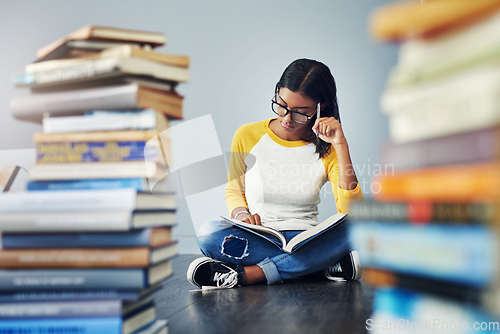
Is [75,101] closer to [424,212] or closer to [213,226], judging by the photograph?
[424,212]

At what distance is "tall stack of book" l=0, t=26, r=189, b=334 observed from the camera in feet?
3.00

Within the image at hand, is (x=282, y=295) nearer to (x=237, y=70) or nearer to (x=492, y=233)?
(x=492, y=233)

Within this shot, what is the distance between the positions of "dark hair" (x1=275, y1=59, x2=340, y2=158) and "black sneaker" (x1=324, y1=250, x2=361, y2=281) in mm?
491

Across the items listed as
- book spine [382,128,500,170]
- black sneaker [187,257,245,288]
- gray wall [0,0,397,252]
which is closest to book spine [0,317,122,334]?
book spine [382,128,500,170]

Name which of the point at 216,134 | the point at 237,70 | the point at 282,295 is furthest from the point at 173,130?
the point at 282,295

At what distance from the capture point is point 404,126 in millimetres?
696

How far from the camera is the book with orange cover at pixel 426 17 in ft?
1.94

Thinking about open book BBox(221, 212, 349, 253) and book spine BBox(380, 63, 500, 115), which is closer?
book spine BBox(380, 63, 500, 115)

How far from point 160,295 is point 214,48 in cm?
254

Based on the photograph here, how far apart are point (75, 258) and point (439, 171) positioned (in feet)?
2.25

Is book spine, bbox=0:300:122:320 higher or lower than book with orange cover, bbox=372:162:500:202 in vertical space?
lower

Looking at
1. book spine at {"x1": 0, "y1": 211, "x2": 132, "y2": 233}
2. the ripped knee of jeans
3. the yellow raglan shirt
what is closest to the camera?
book spine at {"x1": 0, "y1": 211, "x2": 132, "y2": 233}

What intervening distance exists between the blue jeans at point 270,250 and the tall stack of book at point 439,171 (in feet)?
4.10

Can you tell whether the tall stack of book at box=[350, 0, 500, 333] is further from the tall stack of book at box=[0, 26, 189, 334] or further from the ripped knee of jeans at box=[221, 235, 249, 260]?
the ripped knee of jeans at box=[221, 235, 249, 260]
